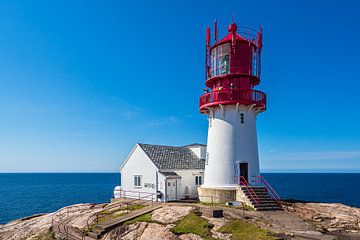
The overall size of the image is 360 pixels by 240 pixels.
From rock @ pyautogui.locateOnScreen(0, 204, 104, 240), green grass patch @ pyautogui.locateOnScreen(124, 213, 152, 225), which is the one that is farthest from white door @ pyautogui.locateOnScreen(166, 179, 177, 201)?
green grass patch @ pyautogui.locateOnScreen(124, 213, 152, 225)

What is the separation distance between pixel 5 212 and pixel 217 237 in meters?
49.6

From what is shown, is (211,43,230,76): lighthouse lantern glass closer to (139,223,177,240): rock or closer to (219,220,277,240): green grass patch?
(219,220,277,240): green grass patch

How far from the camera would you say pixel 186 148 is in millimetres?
32844

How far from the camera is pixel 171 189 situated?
27.1m

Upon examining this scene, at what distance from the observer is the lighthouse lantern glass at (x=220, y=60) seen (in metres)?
24.6

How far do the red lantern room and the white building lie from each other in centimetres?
690

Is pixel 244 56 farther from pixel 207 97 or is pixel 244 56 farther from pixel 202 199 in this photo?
pixel 202 199

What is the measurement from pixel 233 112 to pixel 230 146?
2776 millimetres

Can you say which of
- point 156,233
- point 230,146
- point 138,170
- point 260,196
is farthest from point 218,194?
point 138,170

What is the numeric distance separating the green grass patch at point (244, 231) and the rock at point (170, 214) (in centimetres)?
325

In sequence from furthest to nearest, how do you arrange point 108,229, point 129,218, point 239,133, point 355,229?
point 239,133 → point 129,218 → point 108,229 → point 355,229

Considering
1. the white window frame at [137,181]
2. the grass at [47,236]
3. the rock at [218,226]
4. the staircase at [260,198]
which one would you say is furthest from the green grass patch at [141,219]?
the white window frame at [137,181]

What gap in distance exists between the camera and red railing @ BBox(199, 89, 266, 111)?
24.0 metres

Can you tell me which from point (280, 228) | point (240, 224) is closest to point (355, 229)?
point (280, 228)
